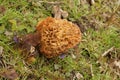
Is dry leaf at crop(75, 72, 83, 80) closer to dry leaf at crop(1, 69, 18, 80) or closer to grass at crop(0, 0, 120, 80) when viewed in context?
grass at crop(0, 0, 120, 80)

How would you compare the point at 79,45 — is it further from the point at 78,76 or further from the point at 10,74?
the point at 10,74

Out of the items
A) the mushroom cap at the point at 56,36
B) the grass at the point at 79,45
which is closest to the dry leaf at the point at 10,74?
the grass at the point at 79,45

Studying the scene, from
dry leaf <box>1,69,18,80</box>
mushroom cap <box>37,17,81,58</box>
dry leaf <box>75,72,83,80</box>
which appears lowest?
dry leaf <box>75,72,83,80</box>

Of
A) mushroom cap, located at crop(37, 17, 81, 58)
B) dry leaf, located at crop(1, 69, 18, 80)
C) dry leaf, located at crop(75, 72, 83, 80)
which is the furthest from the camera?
dry leaf, located at crop(75, 72, 83, 80)

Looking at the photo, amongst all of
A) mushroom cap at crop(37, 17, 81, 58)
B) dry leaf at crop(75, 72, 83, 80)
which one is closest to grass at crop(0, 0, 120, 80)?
dry leaf at crop(75, 72, 83, 80)

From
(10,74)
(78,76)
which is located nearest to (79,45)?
(78,76)
